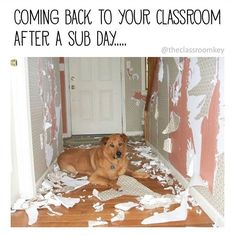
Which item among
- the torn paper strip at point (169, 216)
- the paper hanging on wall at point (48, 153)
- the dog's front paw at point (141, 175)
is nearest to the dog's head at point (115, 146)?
the dog's front paw at point (141, 175)

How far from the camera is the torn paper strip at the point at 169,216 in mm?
1739

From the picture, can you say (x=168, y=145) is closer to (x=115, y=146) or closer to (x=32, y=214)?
(x=115, y=146)

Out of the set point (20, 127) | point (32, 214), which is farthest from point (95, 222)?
point (20, 127)

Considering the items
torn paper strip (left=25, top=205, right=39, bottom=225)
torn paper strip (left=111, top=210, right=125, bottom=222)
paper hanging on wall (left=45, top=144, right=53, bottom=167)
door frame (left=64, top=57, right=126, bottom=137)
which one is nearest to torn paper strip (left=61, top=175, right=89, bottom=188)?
paper hanging on wall (left=45, top=144, right=53, bottom=167)

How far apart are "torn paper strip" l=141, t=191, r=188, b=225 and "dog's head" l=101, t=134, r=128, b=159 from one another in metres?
0.87

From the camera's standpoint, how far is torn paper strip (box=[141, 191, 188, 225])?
5.71 feet

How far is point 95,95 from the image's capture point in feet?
17.5

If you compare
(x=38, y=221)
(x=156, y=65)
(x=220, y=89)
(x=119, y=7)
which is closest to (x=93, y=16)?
(x=119, y=7)

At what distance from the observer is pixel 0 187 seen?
1.17m

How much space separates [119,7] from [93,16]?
0.10 meters

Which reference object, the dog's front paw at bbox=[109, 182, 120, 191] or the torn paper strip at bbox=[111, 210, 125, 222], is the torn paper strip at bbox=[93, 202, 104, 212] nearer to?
the torn paper strip at bbox=[111, 210, 125, 222]

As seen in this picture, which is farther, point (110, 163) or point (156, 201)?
point (110, 163)

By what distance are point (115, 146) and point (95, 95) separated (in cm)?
278

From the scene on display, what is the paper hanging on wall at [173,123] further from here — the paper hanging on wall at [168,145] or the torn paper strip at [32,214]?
the torn paper strip at [32,214]
